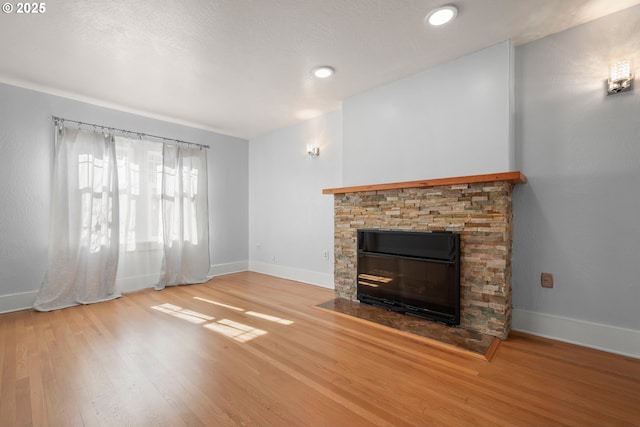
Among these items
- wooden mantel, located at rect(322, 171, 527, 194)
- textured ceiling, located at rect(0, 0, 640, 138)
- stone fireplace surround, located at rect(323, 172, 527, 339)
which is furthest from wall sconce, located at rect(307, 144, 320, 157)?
stone fireplace surround, located at rect(323, 172, 527, 339)

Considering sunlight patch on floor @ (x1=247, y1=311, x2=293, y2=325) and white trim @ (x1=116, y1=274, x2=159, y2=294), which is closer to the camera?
sunlight patch on floor @ (x1=247, y1=311, x2=293, y2=325)

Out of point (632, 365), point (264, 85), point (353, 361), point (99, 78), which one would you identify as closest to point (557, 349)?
point (632, 365)

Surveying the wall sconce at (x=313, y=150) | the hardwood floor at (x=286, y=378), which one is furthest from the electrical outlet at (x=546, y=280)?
the wall sconce at (x=313, y=150)

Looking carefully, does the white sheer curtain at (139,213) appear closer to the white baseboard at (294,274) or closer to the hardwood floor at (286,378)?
the hardwood floor at (286,378)

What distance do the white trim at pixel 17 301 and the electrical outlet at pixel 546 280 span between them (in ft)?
18.0

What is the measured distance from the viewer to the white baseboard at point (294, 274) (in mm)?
4172

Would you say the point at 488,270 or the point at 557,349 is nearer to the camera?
the point at 557,349

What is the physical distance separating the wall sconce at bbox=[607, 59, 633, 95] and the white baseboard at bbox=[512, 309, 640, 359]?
1.86 m

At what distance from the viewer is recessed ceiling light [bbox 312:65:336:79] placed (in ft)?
9.34

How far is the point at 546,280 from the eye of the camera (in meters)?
2.41

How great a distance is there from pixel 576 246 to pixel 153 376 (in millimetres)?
3439

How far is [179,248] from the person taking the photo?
438 cm

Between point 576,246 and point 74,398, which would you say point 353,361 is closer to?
point 74,398

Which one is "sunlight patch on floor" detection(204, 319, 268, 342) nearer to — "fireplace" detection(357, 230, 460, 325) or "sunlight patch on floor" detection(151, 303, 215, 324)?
"sunlight patch on floor" detection(151, 303, 215, 324)
